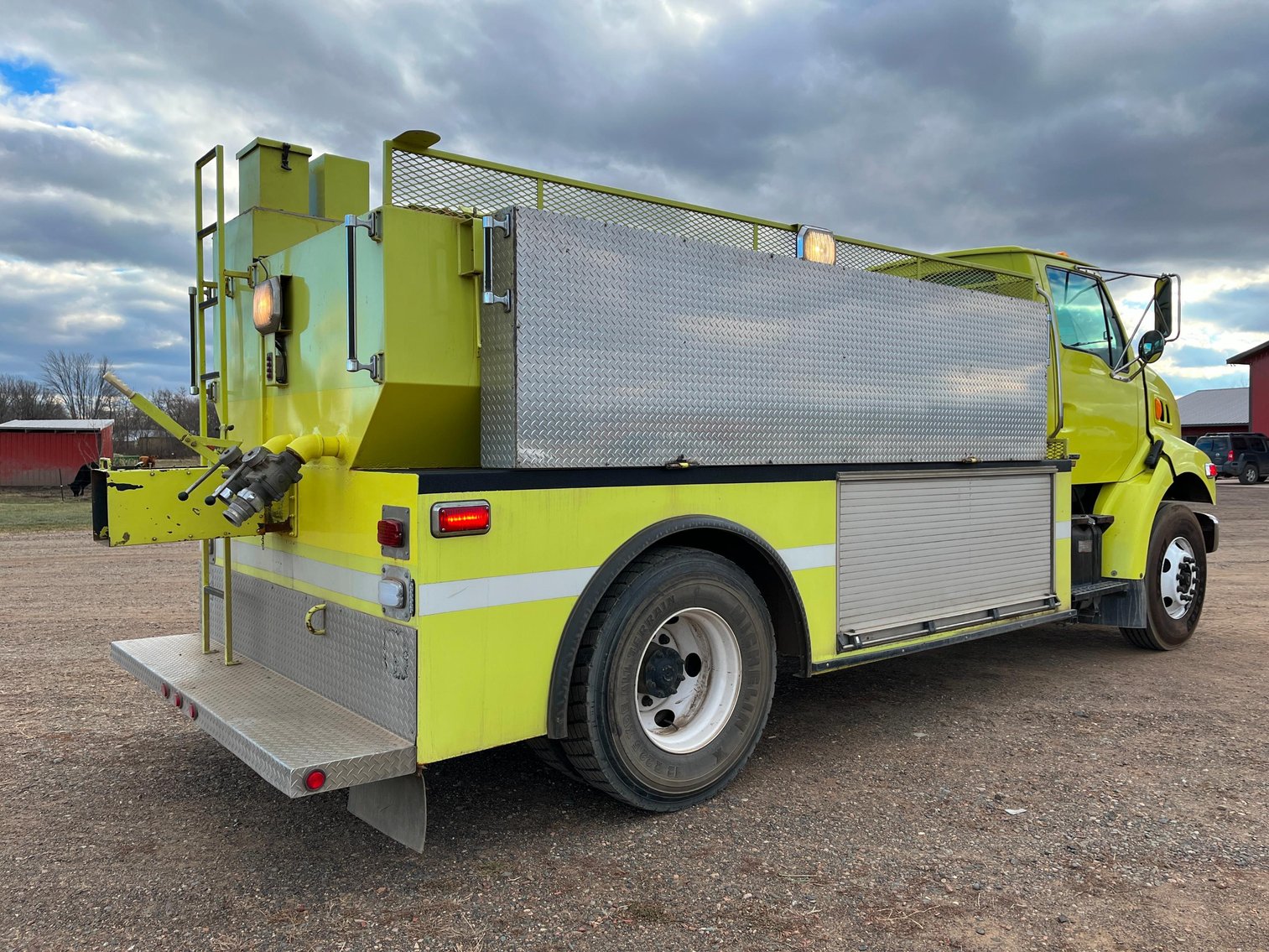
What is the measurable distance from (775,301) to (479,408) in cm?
152

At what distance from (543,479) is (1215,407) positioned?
65.1 m

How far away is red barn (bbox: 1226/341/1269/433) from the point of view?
42.6 m

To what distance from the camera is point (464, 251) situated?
11.6 feet

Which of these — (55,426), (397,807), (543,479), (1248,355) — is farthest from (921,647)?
(1248,355)

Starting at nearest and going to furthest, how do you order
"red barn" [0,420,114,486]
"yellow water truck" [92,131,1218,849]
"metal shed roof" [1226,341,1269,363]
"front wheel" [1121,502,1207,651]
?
1. "yellow water truck" [92,131,1218,849]
2. "front wheel" [1121,502,1207,651]
3. "red barn" [0,420,114,486]
4. "metal shed roof" [1226,341,1269,363]

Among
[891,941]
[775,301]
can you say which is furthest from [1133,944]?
[775,301]

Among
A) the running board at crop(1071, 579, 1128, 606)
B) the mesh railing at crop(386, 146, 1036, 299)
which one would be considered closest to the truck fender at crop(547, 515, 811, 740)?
the mesh railing at crop(386, 146, 1036, 299)

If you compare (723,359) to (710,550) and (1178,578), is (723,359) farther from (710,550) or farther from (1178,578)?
(1178,578)

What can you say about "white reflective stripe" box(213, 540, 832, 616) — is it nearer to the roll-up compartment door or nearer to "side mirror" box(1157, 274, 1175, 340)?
the roll-up compartment door

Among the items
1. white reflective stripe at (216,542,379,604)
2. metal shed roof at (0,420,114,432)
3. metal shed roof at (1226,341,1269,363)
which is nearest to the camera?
white reflective stripe at (216,542,379,604)

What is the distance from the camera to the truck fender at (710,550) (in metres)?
3.51

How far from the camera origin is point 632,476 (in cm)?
376

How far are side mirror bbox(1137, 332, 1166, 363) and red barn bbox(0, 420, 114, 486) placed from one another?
3060 centimetres

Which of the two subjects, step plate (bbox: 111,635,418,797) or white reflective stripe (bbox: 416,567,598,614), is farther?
white reflective stripe (bbox: 416,567,598,614)
